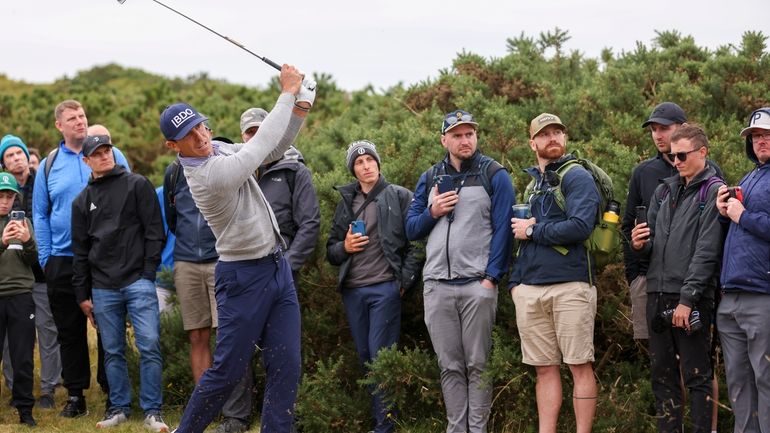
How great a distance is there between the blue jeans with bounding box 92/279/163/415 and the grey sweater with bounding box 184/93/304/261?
225 cm

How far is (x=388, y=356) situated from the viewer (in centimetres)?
781

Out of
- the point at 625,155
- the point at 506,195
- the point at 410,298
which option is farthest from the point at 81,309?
the point at 625,155

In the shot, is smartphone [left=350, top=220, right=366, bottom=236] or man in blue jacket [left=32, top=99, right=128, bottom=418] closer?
smartphone [left=350, top=220, right=366, bottom=236]

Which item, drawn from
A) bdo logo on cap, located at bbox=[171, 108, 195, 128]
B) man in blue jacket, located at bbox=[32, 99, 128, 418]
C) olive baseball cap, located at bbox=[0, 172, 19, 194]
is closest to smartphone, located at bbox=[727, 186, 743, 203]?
bdo logo on cap, located at bbox=[171, 108, 195, 128]

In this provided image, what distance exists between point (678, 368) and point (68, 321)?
5415 mm

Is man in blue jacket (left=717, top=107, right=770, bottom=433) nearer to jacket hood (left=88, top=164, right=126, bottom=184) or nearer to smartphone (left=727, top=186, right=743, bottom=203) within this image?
smartphone (left=727, top=186, right=743, bottom=203)

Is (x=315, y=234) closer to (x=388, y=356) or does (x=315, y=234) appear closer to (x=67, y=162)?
(x=388, y=356)

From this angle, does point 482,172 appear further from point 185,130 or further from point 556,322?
point 185,130

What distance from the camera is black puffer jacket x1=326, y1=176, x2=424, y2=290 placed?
321 inches

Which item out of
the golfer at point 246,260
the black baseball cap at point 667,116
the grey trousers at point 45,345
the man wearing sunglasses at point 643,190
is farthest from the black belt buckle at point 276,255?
the grey trousers at point 45,345

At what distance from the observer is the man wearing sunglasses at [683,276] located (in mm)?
6656

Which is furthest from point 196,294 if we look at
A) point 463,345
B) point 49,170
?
point 463,345

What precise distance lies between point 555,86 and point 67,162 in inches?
206

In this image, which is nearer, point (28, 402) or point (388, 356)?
point (388, 356)
